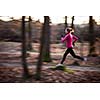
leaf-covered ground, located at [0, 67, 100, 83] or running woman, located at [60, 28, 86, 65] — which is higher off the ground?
running woman, located at [60, 28, 86, 65]

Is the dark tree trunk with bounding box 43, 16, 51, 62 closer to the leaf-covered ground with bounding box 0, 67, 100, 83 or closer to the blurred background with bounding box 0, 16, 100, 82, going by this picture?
the blurred background with bounding box 0, 16, 100, 82

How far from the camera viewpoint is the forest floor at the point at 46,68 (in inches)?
164

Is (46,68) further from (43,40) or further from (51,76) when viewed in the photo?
(43,40)

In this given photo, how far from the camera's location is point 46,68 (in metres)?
4.21

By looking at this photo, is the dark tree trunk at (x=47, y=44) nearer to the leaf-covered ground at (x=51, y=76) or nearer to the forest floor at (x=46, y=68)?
the forest floor at (x=46, y=68)

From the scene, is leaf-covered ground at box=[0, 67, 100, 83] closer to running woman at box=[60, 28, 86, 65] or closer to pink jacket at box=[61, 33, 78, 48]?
running woman at box=[60, 28, 86, 65]

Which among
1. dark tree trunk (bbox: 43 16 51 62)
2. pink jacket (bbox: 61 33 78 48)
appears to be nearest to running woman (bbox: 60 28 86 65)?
pink jacket (bbox: 61 33 78 48)

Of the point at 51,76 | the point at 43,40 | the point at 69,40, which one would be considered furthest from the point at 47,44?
the point at 51,76

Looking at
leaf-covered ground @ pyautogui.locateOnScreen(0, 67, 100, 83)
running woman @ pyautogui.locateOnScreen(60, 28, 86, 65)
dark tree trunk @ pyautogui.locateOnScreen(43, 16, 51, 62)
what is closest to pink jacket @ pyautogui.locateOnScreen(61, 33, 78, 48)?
running woman @ pyautogui.locateOnScreen(60, 28, 86, 65)

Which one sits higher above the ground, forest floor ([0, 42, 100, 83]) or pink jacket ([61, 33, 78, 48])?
pink jacket ([61, 33, 78, 48])

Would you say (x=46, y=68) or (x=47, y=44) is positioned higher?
(x=47, y=44)

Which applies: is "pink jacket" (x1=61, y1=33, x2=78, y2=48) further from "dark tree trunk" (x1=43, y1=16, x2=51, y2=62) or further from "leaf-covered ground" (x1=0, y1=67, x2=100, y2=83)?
"leaf-covered ground" (x1=0, y1=67, x2=100, y2=83)

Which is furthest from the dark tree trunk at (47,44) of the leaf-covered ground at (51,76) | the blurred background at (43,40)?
the leaf-covered ground at (51,76)

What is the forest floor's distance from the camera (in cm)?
416
